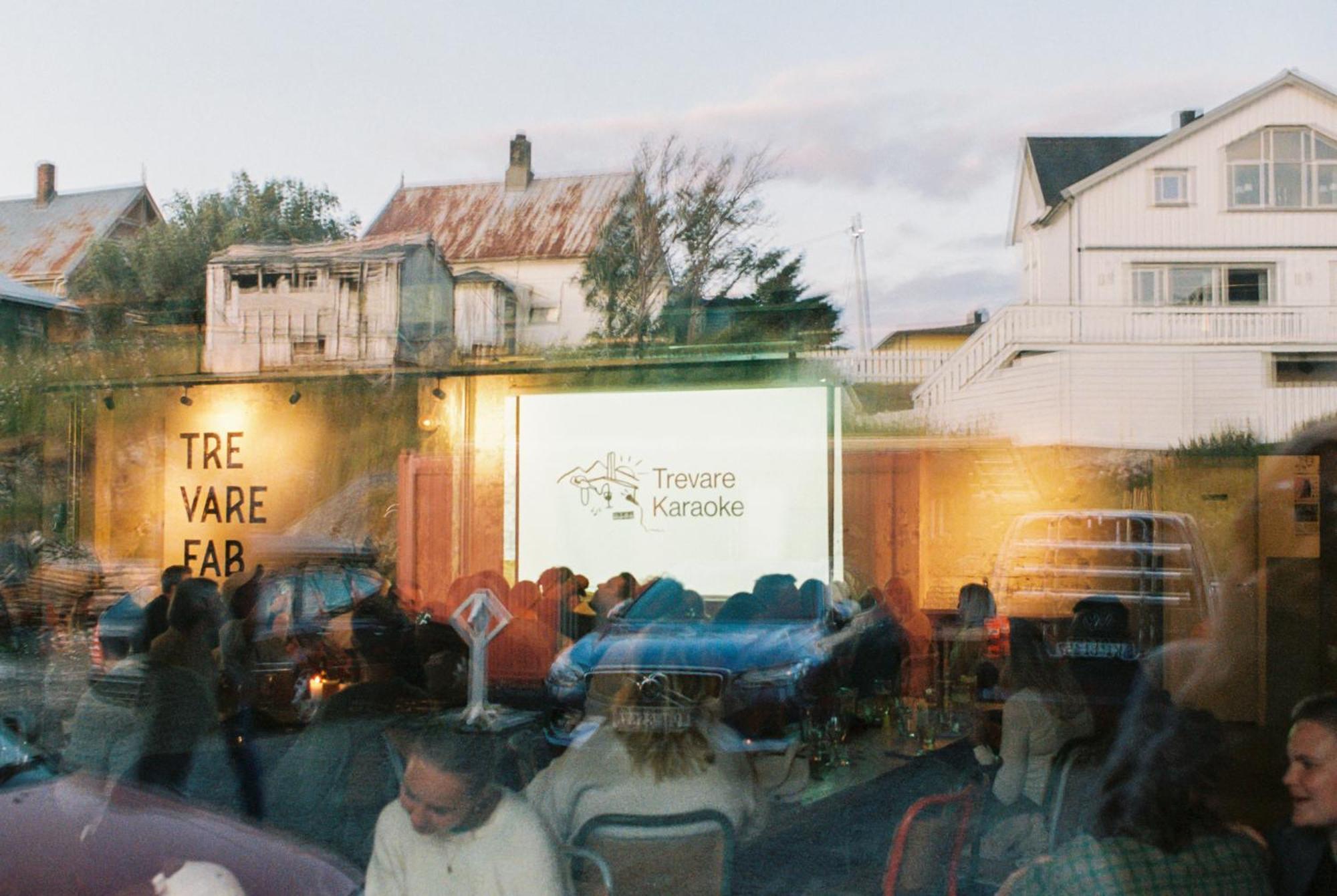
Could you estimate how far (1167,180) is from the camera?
2.76 metres

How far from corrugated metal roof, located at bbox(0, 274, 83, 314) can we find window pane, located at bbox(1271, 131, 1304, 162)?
13.0 ft

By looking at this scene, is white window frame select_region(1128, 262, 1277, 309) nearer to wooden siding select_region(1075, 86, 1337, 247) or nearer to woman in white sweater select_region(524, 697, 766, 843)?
wooden siding select_region(1075, 86, 1337, 247)

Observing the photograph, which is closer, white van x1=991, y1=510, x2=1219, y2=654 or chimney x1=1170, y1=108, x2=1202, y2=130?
chimney x1=1170, y1=108, x2=1202, y2=130

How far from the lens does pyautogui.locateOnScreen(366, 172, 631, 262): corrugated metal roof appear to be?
3.63m

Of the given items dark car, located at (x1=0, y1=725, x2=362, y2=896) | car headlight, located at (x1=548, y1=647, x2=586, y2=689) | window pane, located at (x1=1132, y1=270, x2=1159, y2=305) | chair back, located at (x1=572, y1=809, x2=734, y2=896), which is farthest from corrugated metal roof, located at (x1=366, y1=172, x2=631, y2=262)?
car headlight, located at (x1=548, y1=647, x2=586, y2=689)

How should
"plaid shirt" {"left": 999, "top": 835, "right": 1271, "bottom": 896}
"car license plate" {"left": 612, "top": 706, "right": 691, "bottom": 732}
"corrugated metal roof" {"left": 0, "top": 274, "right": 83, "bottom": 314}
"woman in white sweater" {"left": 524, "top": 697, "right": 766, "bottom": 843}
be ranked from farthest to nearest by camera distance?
"corrugated metal roof" {"left": 0, "top": 274, "right": 83, "bottom": 314} < "car license plate" {"left": 612, "top": 706, "right": 691, "bottom": 732} < "woman in white sweater" {"left": 524, "top": 697, "right": 766, "bottom": 843} < "plaid shirt" {"left": 999, "top": 835, "right": 1271, "bottom": 896}

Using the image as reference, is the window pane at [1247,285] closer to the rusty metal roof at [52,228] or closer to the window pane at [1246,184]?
the window pane at [1246,184]

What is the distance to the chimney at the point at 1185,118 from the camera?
2.79m

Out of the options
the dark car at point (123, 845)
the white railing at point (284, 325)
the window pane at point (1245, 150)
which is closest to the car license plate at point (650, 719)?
the dark car at point (123, 845)

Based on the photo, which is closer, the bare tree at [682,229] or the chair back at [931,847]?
the chair back at [931,847]

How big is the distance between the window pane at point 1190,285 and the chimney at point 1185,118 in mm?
356

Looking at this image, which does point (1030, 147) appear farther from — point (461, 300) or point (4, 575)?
point (4, 575)

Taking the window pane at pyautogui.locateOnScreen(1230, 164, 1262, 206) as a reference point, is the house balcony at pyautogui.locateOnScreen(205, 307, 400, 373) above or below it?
below

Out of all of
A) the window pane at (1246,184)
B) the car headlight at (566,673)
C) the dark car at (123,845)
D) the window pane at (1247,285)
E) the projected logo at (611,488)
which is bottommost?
the car headlight at (566,673)
